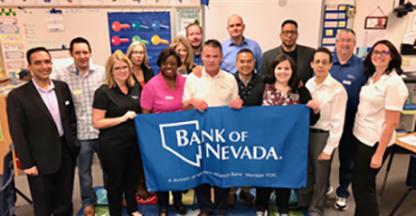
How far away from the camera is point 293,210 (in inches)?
121

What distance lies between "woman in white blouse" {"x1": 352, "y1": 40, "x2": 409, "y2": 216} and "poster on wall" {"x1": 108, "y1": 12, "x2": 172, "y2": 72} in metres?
2.55

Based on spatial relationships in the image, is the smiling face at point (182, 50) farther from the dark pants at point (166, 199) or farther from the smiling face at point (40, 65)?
the dark pants at point (166, 199)

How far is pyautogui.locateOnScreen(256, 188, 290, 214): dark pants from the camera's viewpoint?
282cm

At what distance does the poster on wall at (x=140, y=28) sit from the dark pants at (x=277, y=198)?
2384 mm

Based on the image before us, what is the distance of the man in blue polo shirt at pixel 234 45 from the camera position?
3268mm

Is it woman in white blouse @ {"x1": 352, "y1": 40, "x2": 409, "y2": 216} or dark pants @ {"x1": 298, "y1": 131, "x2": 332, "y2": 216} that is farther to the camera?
dark pants @ {"x1": 298, "y1": 131, "x2": 332, "y2": 216}

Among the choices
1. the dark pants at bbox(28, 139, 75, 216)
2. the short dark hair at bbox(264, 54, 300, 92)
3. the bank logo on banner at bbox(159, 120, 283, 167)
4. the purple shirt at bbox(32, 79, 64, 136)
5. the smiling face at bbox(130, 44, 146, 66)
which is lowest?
the dark pants at bbox(28, 139, 75, 216)

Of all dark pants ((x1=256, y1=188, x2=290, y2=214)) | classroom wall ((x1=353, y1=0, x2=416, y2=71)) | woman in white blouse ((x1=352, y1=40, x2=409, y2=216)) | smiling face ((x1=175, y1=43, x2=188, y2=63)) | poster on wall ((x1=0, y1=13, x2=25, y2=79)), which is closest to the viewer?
woman in white blouse ((x1=352, y1=40, x2=409, y2=216))

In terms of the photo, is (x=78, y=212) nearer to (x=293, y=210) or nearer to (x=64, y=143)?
(x=64, y=143)

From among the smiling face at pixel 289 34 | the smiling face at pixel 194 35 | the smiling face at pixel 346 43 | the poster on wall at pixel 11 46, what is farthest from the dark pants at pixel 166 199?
the poster on wall at pixel 11 46

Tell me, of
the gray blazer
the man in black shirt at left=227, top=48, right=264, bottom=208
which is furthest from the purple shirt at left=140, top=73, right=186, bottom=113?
the gray blazer

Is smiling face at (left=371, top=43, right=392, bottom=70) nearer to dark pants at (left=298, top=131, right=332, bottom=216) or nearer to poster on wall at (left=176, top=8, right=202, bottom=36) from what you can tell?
dark pants at (left=298, top=131, right=332, bottom=216)

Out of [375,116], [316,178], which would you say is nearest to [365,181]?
[316,178]

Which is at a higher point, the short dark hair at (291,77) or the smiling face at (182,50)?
the smiling face at (182,50)
